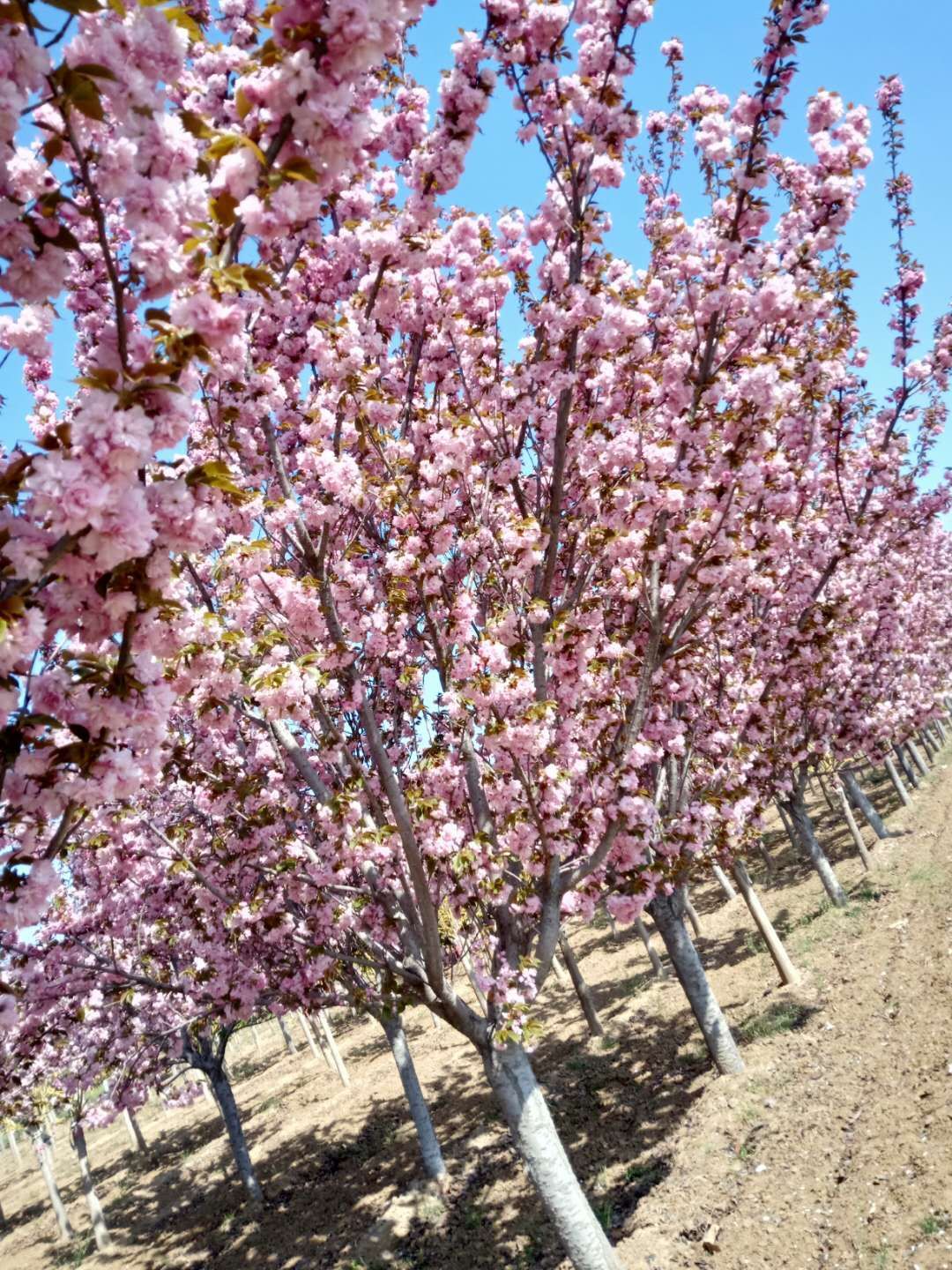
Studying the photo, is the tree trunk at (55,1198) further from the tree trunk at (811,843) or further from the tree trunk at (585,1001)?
the tree trunk at (811,843)

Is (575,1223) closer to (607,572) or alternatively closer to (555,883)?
(555,883)

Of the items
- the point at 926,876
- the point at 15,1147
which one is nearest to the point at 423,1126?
the point at 926,876

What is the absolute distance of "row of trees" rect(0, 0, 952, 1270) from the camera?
242cm

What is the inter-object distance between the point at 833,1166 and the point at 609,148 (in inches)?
385

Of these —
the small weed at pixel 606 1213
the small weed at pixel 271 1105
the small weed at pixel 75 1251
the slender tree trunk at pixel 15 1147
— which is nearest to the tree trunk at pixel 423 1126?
the small weed at pixel 606 1213

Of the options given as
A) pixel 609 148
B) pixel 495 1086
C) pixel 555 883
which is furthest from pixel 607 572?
pixel 495 1086

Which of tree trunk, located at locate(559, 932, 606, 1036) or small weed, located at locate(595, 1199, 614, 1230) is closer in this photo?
small weed, located at locate(595, 1199, 614, 1230)

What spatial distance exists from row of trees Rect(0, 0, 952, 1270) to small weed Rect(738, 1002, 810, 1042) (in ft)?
13.8

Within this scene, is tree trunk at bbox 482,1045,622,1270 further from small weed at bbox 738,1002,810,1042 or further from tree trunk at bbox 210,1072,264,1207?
tree trunk at bbox 210,1072,264,1207

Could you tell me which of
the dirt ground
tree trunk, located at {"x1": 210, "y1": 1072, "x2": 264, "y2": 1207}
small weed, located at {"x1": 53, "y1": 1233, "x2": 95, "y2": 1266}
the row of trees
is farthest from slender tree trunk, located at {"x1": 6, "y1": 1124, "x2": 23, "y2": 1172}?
the row of trees

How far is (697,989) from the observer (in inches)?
409

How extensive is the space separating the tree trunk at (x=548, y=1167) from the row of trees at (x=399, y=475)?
30 mm

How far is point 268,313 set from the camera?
5.93 metres

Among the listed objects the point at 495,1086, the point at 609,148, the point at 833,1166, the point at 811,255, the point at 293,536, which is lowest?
the point at 833,1166
